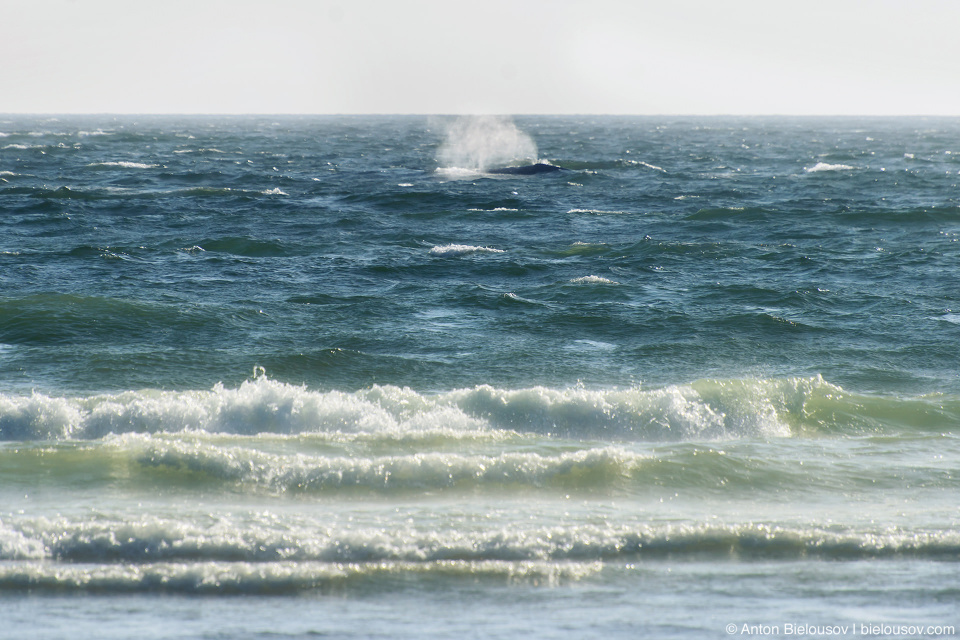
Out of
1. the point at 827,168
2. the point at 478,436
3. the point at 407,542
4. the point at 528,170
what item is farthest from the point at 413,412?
the point at 827,168

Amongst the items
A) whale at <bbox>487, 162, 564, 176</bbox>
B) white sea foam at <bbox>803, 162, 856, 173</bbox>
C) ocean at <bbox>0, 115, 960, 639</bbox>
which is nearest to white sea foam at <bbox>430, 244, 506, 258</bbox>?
ocean at <bbox>0, 115, 960, 639</bbox>

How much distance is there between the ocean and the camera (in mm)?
6465

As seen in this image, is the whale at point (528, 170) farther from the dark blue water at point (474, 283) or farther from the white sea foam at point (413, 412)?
the white sea foam at point (413, 412)

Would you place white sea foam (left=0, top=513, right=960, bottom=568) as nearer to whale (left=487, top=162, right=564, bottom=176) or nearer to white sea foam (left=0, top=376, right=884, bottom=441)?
white sea foam (left=0, top=376, right=884, bottom=441)

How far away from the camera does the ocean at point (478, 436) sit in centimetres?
646

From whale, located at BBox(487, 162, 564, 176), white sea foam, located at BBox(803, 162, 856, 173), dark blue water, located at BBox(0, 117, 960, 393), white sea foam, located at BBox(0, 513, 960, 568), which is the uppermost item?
white sea foam, located at BBox(803, 162, 856, 173)

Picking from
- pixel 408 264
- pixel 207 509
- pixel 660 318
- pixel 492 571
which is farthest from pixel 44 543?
pixel 408 264

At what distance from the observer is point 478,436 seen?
10617 millimetres

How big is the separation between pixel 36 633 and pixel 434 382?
7634 millimetres

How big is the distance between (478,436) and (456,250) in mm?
13873

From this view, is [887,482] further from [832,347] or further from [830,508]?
[832,347]

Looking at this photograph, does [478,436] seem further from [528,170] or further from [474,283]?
[528,170]

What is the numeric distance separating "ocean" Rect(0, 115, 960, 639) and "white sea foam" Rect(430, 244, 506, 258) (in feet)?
0.79

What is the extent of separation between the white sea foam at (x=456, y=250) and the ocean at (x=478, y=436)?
241 mm
